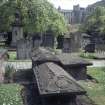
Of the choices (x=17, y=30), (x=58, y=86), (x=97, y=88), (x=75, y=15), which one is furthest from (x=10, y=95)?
(x=75, y=15)

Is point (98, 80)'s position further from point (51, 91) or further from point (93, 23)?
point (93, 23)

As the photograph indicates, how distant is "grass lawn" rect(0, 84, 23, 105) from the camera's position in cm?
955

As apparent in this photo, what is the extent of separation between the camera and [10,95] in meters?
10.4

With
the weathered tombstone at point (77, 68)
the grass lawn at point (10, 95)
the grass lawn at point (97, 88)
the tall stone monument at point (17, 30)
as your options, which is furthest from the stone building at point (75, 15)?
the grass lawn at point (10, 95)

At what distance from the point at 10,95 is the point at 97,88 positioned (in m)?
3.42

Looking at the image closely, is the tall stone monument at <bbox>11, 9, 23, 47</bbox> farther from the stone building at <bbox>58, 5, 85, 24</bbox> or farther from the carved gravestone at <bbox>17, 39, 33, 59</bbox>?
the stone building at <bbox>58, 5, 85, 24</bbox>

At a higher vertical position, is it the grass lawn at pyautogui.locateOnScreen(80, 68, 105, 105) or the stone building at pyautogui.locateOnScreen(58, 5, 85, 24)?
the stone building at pyautogui.locateOnScreen(58, 5, 85, 24)

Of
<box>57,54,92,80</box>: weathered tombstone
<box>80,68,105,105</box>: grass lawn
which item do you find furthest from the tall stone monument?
<box>57,54,92,80</box>: weathered tombstone

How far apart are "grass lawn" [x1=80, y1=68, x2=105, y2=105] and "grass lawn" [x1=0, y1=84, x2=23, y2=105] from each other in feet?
7.68

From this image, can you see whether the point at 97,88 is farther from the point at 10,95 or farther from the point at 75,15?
the point at 75,15

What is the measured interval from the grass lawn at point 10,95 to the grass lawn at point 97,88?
92.1 inches

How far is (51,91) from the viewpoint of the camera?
787 cm

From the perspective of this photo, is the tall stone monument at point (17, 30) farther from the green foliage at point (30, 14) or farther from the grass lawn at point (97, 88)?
the grass lawn at point (97, 88)

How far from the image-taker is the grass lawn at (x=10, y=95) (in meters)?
9.55
